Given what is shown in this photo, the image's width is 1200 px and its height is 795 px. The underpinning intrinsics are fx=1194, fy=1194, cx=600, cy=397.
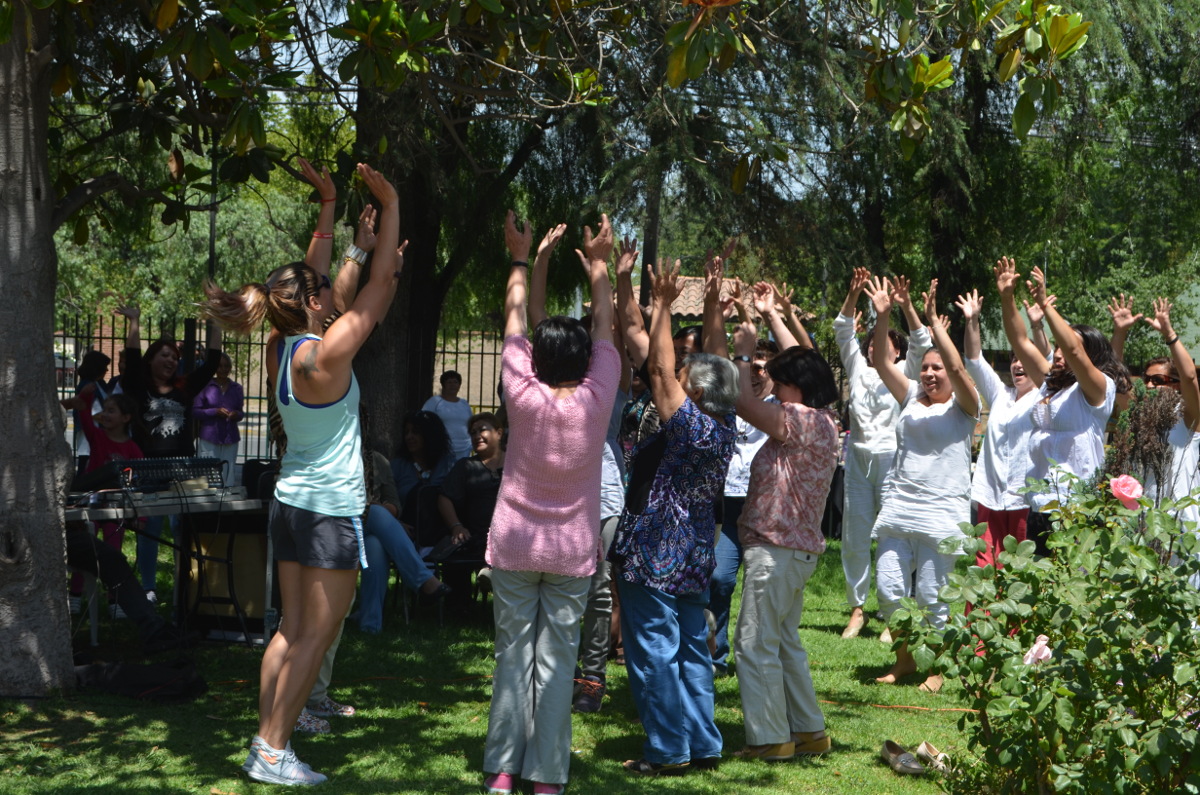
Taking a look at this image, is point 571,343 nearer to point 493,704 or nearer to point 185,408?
point 493,704

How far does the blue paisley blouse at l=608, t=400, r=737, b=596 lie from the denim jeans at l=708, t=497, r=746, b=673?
3.23ft

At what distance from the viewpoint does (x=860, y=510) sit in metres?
8.37


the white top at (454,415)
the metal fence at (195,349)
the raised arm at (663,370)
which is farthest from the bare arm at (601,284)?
the white top at (454,415)

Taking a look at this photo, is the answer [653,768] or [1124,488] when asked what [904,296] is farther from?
Answer: [653,768]

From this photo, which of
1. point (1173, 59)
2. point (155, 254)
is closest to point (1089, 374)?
point (1173, 59)

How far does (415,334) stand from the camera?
542 inches

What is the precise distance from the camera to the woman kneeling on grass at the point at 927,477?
6.74 m

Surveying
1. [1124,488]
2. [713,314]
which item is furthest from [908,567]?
[1124,488]

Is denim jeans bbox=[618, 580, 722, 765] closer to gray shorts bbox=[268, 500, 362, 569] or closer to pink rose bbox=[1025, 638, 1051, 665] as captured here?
gray shorts bbox=[268, 500, 362, 569]

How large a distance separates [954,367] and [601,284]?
2.53 m

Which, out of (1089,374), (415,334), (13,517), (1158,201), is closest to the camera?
(13,517)

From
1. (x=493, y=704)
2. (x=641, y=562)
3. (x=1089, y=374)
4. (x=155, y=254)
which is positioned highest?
(x=155, y=254)

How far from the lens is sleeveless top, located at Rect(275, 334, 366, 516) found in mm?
4766

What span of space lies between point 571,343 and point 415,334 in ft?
30.5
